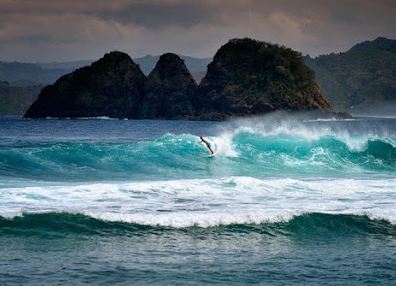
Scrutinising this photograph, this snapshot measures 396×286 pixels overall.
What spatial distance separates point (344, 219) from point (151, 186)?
745 centimetres

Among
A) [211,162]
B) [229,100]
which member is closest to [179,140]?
[211,162]

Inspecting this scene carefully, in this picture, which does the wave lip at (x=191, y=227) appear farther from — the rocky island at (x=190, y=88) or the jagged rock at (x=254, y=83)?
the rocky island at (x=190, y=88)

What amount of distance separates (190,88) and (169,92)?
17.3 feet

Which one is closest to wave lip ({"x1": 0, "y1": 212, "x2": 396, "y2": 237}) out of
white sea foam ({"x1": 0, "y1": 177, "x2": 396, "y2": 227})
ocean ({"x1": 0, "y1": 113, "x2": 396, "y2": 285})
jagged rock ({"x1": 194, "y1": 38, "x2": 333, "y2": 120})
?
ocean ({"x1": 0, "y1": 113, "x2": 396, "y2": 285})

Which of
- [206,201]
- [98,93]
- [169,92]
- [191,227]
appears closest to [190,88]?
[169,92]

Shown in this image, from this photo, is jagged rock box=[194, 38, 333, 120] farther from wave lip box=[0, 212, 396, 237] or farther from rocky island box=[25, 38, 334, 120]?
wave lip box=[0, 212, 396, 237]

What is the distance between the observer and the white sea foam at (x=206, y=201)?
16781mm

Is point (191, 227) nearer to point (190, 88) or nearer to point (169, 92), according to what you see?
point (169, 92)

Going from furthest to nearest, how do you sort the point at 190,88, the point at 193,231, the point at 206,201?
the point at 190,88 < the point at 206,201 < the point at 193,231

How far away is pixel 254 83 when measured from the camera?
523 feet

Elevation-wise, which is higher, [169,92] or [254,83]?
[254,83]

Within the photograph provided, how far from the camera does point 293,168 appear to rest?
3441 cm

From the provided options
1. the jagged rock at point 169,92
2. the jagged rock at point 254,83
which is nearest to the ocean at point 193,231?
the jagged rock at point 254,83

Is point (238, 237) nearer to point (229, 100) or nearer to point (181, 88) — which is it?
point (229, 100)
